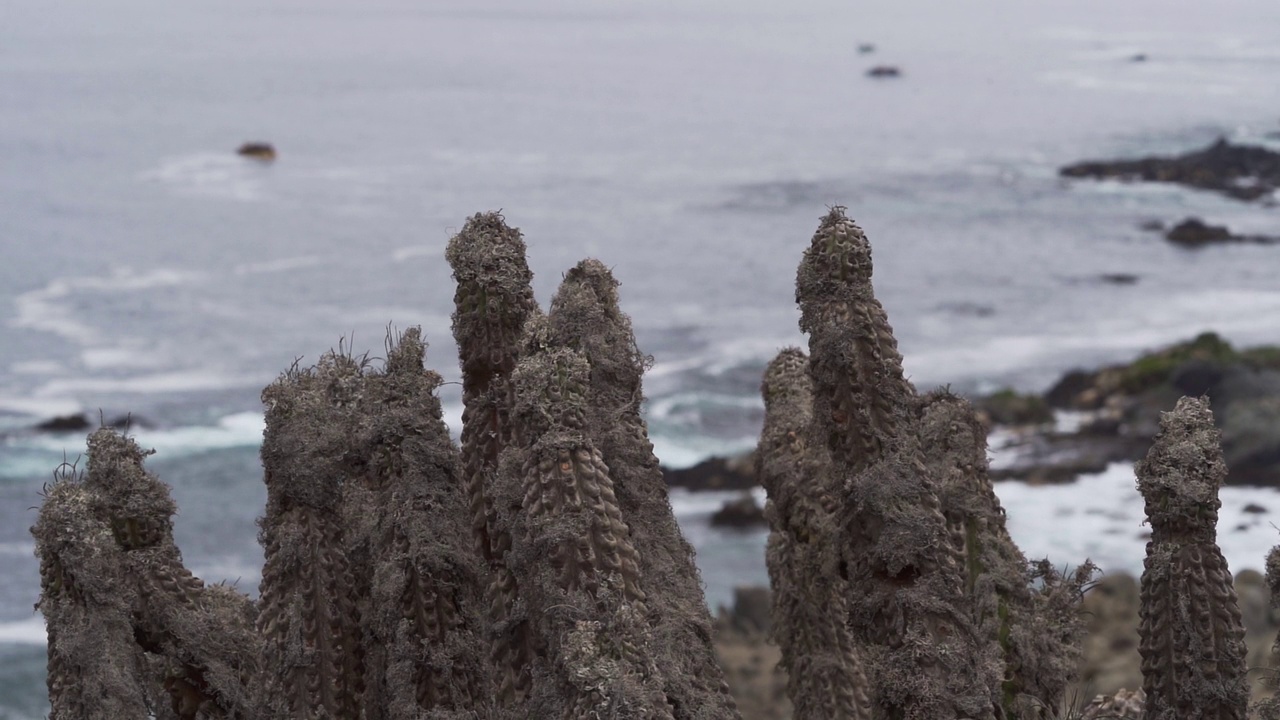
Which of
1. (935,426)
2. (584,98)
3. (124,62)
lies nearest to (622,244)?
(584,98)

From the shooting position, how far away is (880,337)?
13.8m

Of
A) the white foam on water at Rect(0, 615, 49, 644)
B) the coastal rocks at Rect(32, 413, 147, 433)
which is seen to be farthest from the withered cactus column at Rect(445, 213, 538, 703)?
the coastal rocks at Rect(32, 413, 147, 433)

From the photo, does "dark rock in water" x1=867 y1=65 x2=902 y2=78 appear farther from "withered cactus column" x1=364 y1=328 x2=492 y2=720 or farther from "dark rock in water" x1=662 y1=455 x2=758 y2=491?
"withered cactus column" x1=364 y1=328 x2=492 y2=720

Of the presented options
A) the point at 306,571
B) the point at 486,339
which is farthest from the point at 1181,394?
the point at 306,571

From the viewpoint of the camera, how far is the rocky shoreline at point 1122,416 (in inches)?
2312

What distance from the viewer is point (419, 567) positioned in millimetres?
13664

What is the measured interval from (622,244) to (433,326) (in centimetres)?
2464

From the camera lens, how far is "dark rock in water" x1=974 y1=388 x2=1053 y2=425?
64.4 m

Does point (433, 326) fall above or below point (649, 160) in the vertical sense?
below

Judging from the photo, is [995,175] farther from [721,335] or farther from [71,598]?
[71,598]

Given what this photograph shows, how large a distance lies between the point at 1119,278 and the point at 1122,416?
29.2 m

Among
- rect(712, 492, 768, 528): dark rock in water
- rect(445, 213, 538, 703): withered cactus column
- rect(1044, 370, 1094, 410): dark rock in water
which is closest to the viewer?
rect(445, 213, 538, 703): withered cactus column

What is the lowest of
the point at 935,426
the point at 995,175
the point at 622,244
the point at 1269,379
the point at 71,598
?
the point at 71,598

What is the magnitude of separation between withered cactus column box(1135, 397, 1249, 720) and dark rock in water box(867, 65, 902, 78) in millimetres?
179787
